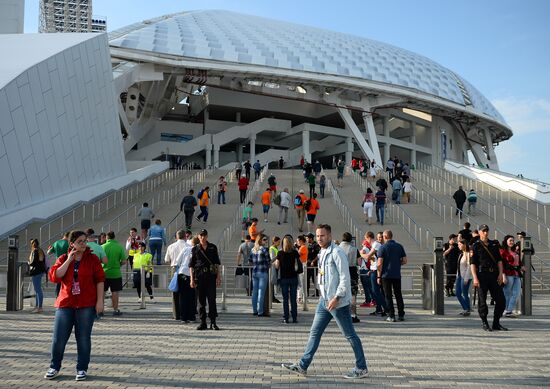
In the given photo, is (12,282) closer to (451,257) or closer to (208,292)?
(208,292)

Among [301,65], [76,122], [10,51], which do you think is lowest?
[76,122]

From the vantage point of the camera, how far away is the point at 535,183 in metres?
26.4

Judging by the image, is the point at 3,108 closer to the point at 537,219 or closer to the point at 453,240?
the point at 453,240

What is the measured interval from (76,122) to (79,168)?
5.42 feet

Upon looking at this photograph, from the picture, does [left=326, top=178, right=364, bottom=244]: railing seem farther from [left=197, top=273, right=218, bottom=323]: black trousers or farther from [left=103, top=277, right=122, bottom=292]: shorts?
[left=197, top=273, right=218, bottom=323]: black trousers

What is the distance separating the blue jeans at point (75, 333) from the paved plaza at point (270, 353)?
208 millimetres

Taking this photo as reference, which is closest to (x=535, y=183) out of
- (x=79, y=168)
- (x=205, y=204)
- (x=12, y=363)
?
(x=205, y=204)

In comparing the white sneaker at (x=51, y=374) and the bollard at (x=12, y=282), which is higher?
the bollard at (x=12, y=282)

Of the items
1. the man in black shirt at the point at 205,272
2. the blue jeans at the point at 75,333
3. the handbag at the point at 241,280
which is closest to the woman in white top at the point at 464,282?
the handbag at the point at 241,280

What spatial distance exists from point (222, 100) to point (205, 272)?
4485cm

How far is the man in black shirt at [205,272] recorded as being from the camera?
9.09m

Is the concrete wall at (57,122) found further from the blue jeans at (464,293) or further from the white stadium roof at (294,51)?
the white stadium roof at (294,51)

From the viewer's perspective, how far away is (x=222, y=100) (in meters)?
53.1

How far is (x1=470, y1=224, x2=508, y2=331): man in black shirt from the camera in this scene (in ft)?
29.0
